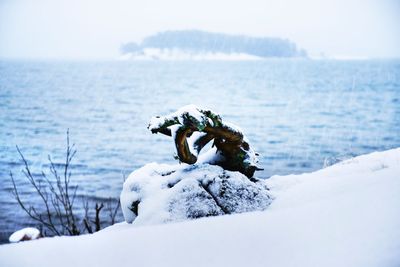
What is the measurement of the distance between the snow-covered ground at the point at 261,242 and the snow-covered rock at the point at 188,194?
1.35 m

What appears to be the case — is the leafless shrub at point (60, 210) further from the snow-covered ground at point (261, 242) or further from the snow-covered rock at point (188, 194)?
the snow-covered ground at point (261, 242)

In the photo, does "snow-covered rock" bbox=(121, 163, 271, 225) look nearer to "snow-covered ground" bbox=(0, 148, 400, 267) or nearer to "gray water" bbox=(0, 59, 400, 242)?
"snow-covered ground" bbox=(0, 148, 400, 267)

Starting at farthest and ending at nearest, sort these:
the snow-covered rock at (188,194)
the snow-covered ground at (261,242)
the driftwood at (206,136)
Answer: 1. the driftwood at (206,136)
2. the snow-covered rock at (188,194)
3. the snow-covered ground at (261,242)

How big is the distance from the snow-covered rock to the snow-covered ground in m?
1.35

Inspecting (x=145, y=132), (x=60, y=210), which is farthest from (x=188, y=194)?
(x=145, y=132)

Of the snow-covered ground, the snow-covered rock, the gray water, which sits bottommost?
the gray water

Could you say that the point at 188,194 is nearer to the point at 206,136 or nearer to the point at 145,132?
the point at 206,136

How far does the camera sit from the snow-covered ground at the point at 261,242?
78.3 inches

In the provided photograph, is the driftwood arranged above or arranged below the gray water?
above

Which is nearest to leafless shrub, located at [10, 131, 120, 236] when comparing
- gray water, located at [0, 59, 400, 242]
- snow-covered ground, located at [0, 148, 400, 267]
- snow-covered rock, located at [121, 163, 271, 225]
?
gray water, located at [0, 59, 400, 242]

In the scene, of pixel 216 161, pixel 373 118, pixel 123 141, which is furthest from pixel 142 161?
pixel 373 118

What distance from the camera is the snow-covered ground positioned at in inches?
78.3

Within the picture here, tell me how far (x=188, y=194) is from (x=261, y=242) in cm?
201

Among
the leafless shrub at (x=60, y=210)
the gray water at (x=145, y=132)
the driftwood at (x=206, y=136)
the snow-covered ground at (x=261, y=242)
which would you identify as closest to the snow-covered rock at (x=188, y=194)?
the driftwood at (x=206, y=136)
